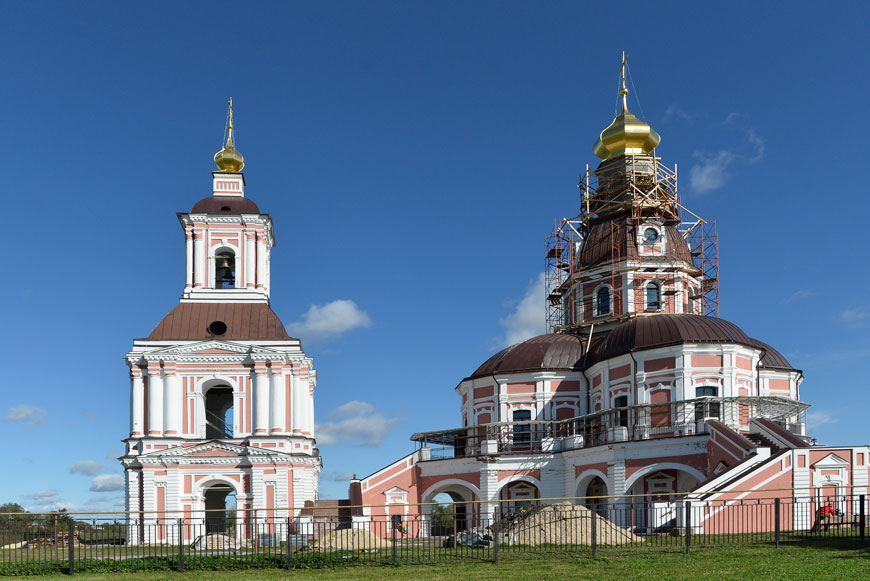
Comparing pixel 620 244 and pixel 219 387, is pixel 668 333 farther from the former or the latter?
pixel 219 387

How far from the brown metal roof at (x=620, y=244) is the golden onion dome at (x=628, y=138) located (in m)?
5.20

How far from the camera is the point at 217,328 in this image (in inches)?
1581

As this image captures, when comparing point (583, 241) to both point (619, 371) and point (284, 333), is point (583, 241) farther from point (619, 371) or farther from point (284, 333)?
point (284, 333)

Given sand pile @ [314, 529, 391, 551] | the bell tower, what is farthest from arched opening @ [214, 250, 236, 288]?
sand pile @ [314, 529, 391, 551]

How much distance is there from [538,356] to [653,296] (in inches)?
271

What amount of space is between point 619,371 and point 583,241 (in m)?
12.4

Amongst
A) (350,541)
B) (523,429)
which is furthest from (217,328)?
(350,541)

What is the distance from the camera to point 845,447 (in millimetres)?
28812

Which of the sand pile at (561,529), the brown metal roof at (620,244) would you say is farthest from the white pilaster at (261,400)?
the sand pile at (561,529)

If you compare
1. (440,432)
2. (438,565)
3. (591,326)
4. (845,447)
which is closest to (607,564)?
(438,565)

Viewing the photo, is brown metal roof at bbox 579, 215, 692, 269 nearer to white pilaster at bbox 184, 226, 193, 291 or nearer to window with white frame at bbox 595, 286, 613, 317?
window with white frame at bbox 595, 286, 613, 317

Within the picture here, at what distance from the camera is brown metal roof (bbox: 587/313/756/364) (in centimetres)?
3603

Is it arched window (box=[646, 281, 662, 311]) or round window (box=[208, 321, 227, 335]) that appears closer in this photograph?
round window (box=[208, 321, 227, 335])

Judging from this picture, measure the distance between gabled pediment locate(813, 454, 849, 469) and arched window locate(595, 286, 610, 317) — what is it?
1675cm
